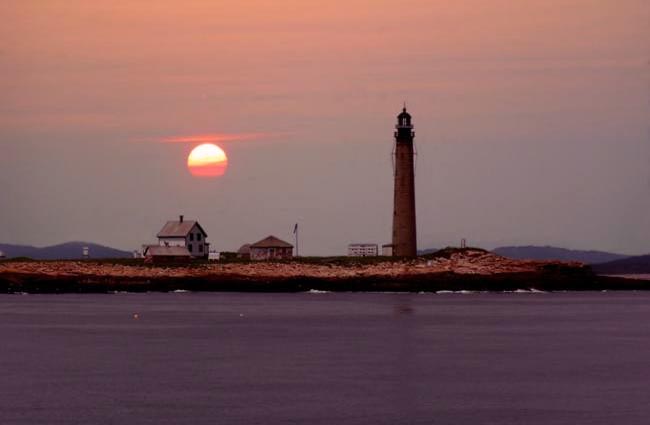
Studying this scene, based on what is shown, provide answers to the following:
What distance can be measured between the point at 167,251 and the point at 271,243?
52.9 feet

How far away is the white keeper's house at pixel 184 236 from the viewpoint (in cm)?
15162

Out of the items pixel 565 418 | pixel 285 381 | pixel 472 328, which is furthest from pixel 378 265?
pixel 565 418

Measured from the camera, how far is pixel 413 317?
84438 millimetres

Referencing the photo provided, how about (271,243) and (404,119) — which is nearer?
(404,119)

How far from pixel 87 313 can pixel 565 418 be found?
203 feet

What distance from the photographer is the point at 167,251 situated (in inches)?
5714

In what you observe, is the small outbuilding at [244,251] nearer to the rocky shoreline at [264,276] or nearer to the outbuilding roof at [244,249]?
the outbuilding roof at [244,249]

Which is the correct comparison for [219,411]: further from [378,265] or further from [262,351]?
[378,265]

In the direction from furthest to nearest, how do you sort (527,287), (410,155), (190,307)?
(527,287) < (410,155) < (190,307)

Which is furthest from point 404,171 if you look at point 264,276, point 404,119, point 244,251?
point 244,251

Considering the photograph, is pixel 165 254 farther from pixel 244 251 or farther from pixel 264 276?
pixel 244 251

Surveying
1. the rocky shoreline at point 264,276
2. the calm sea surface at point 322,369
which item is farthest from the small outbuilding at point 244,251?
the calm sea surface at point 322,369

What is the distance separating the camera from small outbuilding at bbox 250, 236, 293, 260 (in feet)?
509

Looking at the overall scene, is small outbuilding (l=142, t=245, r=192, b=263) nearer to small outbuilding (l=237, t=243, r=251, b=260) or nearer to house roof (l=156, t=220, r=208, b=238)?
house roof (l=156, t=220, r=208, b=238)
